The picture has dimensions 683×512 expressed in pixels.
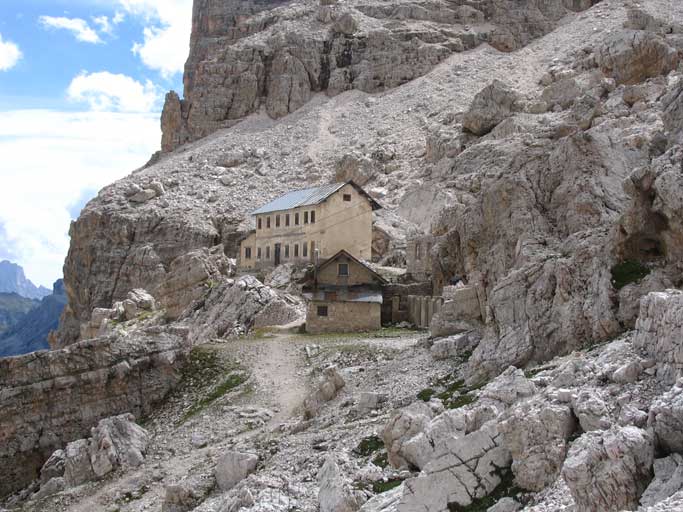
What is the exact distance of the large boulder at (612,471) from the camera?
16438 millimetres

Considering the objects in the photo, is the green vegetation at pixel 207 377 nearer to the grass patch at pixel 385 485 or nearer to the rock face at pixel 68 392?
the rock face at pixel 68 392

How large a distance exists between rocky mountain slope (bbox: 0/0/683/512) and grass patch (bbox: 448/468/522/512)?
0.06 m

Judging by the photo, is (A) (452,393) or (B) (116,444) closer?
(A) (452,393)

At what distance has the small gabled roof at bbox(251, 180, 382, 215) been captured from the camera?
2826 inches

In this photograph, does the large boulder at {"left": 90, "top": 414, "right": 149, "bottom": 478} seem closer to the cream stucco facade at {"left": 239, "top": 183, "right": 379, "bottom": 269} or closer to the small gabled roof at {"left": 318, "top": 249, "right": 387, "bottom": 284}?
the small gabled roof at {"left": 318, "top": 249, "right": 387, "bottom": 284}

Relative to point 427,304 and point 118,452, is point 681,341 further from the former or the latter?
point 427,304

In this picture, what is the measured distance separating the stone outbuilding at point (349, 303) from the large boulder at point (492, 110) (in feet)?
138

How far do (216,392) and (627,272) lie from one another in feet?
68.2

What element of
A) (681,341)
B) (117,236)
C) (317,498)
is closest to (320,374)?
(317,498)

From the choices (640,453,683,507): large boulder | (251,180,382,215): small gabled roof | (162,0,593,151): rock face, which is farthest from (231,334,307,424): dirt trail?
(162,0,593,151): rock face

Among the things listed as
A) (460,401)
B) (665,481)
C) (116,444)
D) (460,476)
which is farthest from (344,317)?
(665,481)

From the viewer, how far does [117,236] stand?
107500 millimetres

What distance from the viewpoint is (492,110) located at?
96.6 metres

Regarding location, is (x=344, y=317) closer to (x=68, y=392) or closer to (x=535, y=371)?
(x=68, y=392)
